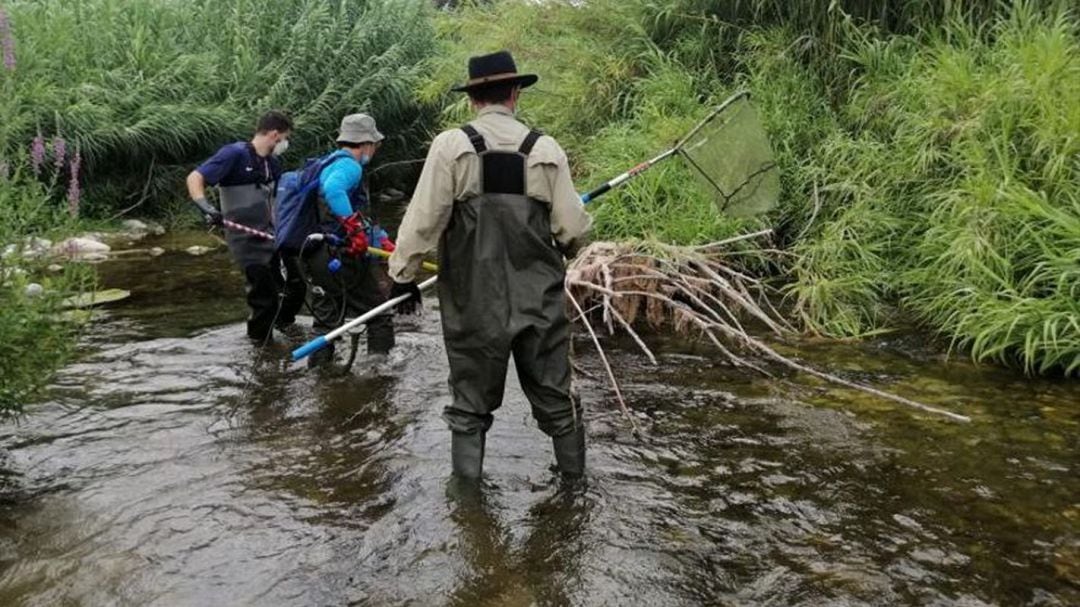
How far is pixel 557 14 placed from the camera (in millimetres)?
11117

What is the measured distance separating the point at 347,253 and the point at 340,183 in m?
0.51

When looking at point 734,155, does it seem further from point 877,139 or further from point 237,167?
point 237,167

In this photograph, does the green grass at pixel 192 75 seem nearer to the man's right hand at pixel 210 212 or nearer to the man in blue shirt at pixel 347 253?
the man's right hand at pixel 210 212

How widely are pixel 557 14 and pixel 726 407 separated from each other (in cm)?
690

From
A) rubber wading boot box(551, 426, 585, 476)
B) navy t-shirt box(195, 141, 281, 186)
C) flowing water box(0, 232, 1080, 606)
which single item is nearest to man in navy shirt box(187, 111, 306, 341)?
navy t-shirt box(195, 141, 281, 186)

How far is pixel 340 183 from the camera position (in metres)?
5.98

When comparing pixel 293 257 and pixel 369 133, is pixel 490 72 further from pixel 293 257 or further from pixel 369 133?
pixel 293 257

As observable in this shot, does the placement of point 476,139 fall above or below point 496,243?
above

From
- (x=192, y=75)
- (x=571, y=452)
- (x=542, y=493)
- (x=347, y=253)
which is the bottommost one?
(x=542, y=493)

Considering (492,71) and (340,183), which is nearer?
(492,71)

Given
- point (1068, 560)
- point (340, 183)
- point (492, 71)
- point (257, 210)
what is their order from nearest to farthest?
point (1068, 560), point (492, 71), point (340, 183), point (257, 210)

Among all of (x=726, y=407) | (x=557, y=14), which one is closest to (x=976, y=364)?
(x=726, y=407)

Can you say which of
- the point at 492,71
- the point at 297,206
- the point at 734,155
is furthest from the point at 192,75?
the point at 492,71

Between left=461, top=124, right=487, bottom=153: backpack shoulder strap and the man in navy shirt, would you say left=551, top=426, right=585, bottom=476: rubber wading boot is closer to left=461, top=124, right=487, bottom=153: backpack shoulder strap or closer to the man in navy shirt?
left=461, top=124, right=487, bottom=153: backpack shoulder strap
